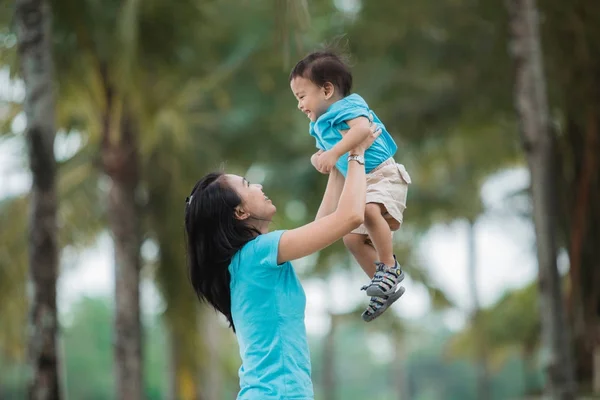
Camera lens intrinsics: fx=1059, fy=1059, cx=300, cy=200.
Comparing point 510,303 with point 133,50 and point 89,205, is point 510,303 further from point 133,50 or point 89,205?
point 133,50

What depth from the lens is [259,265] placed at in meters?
3.18

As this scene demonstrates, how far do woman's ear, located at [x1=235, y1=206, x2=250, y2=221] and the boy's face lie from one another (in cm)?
37

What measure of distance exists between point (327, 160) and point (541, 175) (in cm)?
775

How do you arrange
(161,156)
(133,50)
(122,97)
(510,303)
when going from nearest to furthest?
(133,50), (122,97), (161,156), (510,303)

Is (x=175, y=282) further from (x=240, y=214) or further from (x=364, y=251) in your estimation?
(x=240, y=214)

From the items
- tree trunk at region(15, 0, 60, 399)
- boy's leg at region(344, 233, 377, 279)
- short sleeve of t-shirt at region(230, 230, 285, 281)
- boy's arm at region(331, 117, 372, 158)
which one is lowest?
short sleeve of t-shirt at region(230, 230, 285, 281)

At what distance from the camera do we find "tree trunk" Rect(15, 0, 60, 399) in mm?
8773

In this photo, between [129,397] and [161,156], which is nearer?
[129,397]

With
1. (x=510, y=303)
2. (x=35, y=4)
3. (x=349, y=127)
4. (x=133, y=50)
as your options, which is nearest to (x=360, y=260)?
(x=349, y=127)

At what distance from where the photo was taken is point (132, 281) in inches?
519

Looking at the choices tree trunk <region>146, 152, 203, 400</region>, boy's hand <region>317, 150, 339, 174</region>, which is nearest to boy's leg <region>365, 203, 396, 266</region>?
boy's hand <region>317, 150, 339, 174</region>

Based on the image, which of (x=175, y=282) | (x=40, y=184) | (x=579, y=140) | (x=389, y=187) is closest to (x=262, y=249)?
(x=389, y=187)

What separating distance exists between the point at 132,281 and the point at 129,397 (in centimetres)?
150

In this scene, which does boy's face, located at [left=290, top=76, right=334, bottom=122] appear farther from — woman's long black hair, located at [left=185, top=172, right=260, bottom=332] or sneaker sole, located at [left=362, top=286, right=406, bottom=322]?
sneaker sole, located at [left=362, top=286, right=406, bottom=322]
